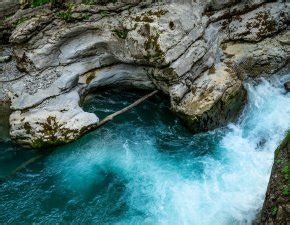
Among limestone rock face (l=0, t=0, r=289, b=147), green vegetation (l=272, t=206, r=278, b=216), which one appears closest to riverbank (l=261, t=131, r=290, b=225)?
green vegetation (l=272, t=206, r=278, b=216)

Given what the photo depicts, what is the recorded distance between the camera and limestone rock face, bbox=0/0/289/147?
12.1 meters

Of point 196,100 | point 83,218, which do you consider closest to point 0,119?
point 83,218

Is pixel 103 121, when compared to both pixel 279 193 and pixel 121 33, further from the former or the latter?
pixel 279 193

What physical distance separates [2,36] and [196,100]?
7.97 meters

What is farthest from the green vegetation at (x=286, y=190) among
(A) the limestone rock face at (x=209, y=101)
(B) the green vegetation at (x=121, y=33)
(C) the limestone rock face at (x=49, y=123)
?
(B) the green vegetation at (x=121, y=33)

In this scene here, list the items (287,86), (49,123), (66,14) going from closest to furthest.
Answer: (49,123)
(66,14)
(287,86)

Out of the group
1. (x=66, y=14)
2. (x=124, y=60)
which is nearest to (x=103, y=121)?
(x=124, y=60)

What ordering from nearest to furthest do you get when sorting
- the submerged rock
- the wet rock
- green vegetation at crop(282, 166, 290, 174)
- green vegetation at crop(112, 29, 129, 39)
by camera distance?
green vegetation at crop(282, 166, 290, 174) < green vegetation at crop(112, 29, 129, 39) < the wet rock < the submerged rock

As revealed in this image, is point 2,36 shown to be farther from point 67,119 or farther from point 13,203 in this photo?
point 13,203

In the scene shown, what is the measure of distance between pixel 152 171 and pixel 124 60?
175 inches

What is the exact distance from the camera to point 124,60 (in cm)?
1305

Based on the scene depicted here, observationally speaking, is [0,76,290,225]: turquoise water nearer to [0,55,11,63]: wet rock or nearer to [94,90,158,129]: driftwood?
[94,90,158,129]: driftwood

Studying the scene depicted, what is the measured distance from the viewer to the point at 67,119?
12.3 metres

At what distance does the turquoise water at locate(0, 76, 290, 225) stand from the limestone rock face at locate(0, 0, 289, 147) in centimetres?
70
